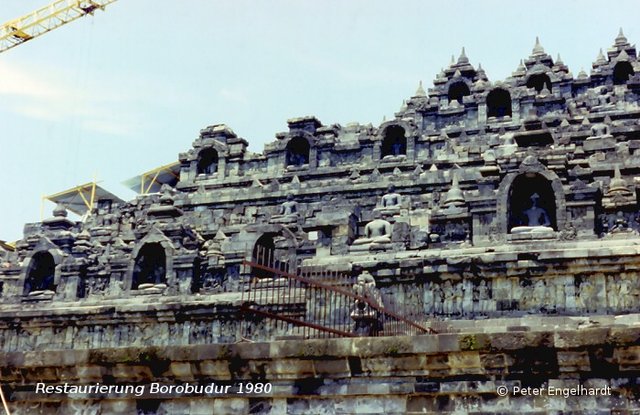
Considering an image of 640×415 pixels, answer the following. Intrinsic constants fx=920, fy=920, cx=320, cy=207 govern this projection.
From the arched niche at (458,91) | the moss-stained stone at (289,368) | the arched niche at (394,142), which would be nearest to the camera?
the moss-stained stone at (289,368)

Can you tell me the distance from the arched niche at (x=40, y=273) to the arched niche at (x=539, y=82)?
71.0 feet

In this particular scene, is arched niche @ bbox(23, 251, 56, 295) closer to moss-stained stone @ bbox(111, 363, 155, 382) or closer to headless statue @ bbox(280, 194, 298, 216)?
headless statue @ bbox(280, 194, 298, 216)

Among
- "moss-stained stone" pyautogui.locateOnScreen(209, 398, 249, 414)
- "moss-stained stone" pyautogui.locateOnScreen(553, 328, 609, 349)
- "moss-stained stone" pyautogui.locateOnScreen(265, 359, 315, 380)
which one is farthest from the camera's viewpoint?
"moss-stained stone" pyautogui.locateOnScreen(209, 398, 249, 414)

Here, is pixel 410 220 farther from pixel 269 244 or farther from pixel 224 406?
pixel 224 406

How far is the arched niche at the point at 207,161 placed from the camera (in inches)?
1661

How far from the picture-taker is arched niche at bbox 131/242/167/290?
103 feet

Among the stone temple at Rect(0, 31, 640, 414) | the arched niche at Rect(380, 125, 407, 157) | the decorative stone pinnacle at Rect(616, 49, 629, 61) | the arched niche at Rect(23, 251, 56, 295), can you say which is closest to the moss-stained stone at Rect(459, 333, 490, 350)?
the stone temple at Rect(0, 31, 640, 414)

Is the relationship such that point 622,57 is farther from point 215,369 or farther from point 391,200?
point 215,369

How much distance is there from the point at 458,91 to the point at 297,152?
784 centimetres

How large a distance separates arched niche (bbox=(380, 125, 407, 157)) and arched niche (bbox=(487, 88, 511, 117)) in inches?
153

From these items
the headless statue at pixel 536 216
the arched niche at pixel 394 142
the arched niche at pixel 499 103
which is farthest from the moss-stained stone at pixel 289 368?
the arched niche at pixel 499 103

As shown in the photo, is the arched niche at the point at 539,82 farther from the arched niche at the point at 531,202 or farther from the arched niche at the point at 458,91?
the arched niche at the point at 531,202

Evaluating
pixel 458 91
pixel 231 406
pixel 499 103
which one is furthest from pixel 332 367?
pixel 458 91

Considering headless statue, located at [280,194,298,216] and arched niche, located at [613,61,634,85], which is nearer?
headless statue, located at [280,194,298,216]
